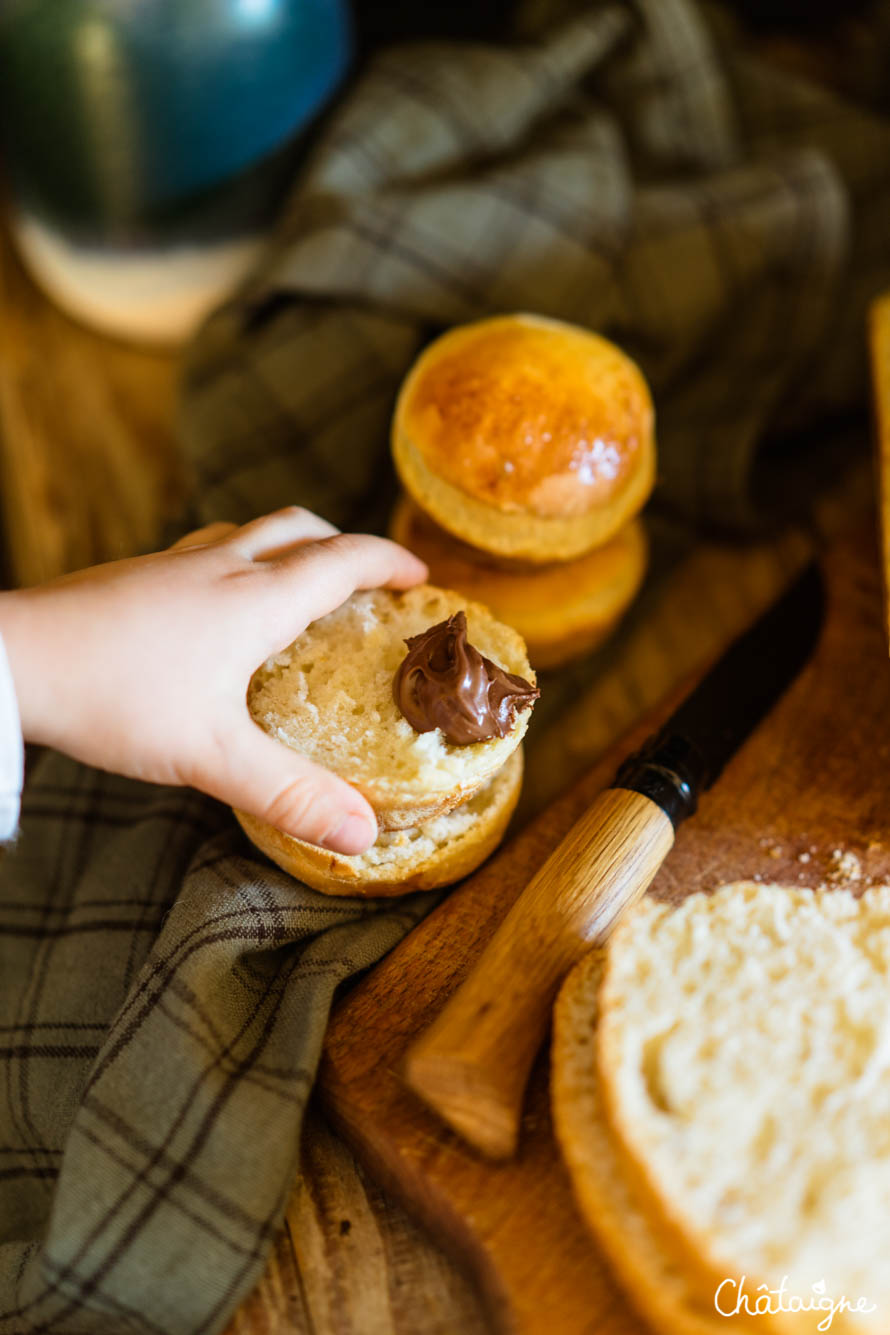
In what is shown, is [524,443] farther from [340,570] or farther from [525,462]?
[340,570]

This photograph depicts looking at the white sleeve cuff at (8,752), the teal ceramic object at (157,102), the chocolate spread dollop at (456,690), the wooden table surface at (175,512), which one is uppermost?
the teal ceramic object at (157,102)

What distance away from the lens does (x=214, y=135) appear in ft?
7.12

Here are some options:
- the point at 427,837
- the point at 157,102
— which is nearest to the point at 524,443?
the point at 427,837

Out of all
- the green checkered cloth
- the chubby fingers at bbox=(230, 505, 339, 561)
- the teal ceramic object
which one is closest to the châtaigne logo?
the green checkered cloth

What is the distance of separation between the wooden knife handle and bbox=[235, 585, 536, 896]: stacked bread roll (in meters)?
0.15

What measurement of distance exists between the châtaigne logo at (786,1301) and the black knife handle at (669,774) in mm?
600

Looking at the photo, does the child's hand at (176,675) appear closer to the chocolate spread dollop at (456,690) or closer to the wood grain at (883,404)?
the chocolate spread dollop at (456,690)

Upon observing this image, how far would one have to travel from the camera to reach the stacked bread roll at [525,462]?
5.52ft

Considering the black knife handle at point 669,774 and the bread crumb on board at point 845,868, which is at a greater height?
the black knife handle at point 669,774

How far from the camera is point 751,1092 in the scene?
1193mm

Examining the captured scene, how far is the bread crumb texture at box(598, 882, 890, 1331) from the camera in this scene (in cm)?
108

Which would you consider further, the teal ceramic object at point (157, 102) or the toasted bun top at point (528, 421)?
the teal ceramic object at point (157, 102)

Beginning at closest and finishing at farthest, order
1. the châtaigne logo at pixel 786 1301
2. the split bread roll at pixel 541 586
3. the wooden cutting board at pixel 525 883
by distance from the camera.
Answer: the châtaigne logo at pixel 786 1301 → the wooden cutting board at pixel 525 883 → the split bread roll at pixel 541 586

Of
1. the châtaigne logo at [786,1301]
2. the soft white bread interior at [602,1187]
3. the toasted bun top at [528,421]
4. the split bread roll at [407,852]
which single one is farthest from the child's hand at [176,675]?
the châtaigne logo at [786,1301]
